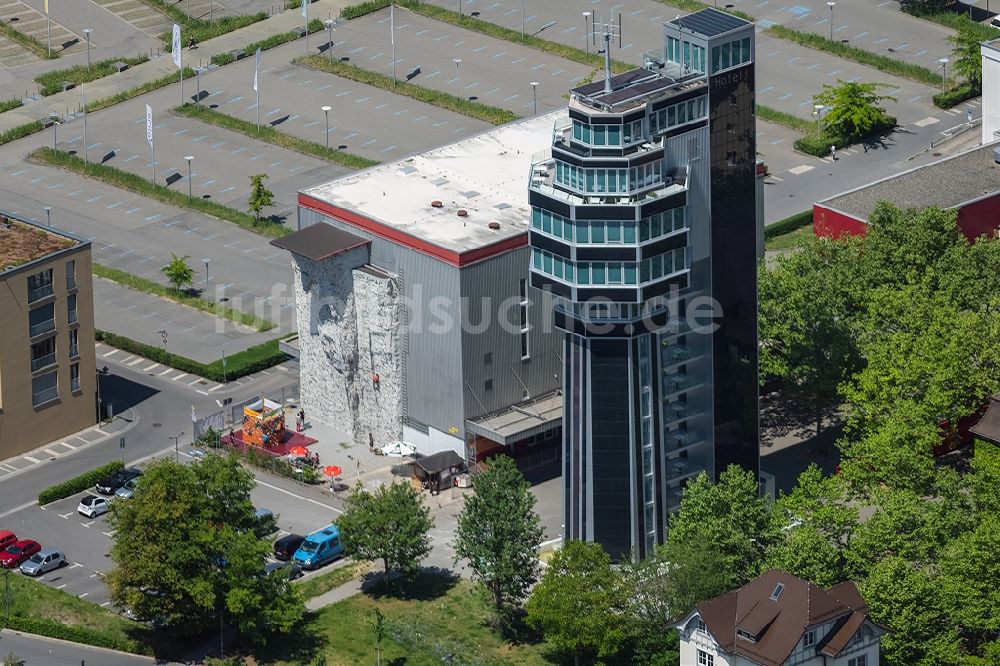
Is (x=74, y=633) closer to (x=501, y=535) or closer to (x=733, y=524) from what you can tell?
(x=501, y=535)

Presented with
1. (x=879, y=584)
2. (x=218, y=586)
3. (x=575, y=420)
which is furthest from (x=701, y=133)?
(x=218, y=586)

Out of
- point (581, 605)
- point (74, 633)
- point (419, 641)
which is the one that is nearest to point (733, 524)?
point (581, 605)

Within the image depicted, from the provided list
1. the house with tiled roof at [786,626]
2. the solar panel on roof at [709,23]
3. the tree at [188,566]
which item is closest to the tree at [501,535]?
the tree at [188,566]

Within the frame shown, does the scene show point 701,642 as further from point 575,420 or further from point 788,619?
point 575,420

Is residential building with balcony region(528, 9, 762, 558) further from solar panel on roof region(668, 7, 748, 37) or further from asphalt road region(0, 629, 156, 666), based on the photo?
asphalt road region(0, 629, 156, 666)

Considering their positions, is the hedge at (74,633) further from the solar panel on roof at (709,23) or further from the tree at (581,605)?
the solar panel on roof at (709,23)

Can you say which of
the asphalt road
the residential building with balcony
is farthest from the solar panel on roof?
the asphalt road
